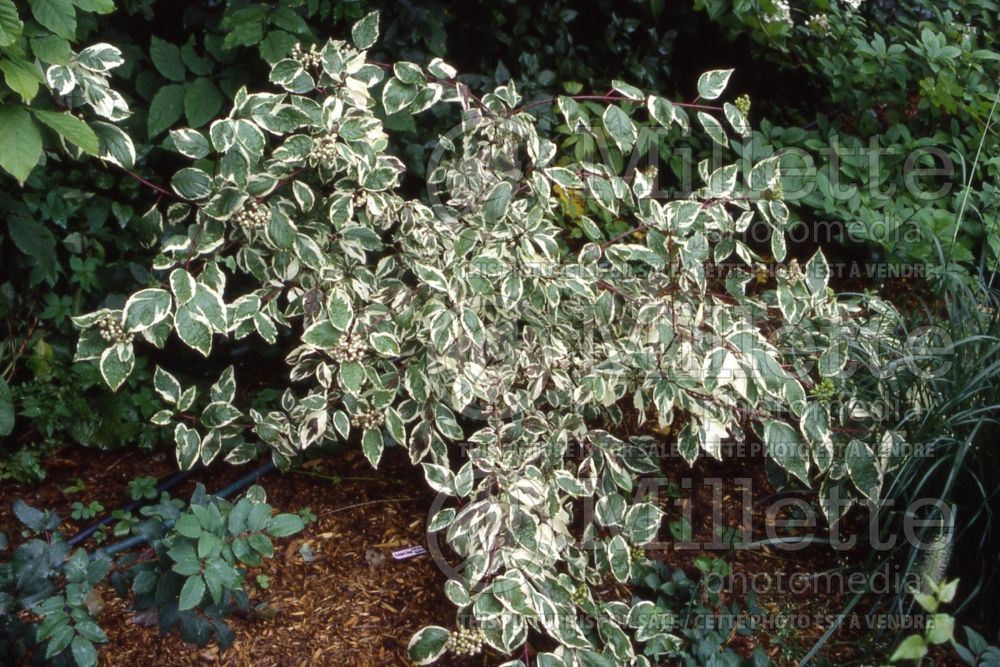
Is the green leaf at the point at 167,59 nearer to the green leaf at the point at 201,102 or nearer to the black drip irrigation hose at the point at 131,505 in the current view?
the green leaf at the point at 201,102

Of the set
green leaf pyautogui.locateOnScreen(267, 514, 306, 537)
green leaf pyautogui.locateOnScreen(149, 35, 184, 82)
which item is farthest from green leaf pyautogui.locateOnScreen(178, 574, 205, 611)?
green leaf pyautogui.locateOnScreen(149, 35, 184, 82)

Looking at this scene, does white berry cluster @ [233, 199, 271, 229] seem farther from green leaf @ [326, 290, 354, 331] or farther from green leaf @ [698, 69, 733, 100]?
green leaf @ [698, 69, 733, 100]

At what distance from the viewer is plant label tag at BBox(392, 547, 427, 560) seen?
2.66m

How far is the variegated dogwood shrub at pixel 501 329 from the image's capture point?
7.35 feet

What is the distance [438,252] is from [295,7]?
947mm

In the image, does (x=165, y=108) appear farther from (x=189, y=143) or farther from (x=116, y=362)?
(x=116, y=362)

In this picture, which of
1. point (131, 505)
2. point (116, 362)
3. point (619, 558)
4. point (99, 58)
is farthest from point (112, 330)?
point (619, 558)

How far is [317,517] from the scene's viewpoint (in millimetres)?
2777

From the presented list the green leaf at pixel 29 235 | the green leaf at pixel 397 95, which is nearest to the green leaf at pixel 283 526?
the green leaf at pixel 397 95

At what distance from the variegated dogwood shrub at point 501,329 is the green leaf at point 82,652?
2.05ft

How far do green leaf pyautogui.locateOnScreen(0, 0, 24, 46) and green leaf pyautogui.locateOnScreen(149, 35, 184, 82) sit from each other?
0.88 metres

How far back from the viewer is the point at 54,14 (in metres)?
1.97

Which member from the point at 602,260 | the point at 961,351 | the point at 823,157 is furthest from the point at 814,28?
the point at 961,351

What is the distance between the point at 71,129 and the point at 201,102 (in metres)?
0.73
